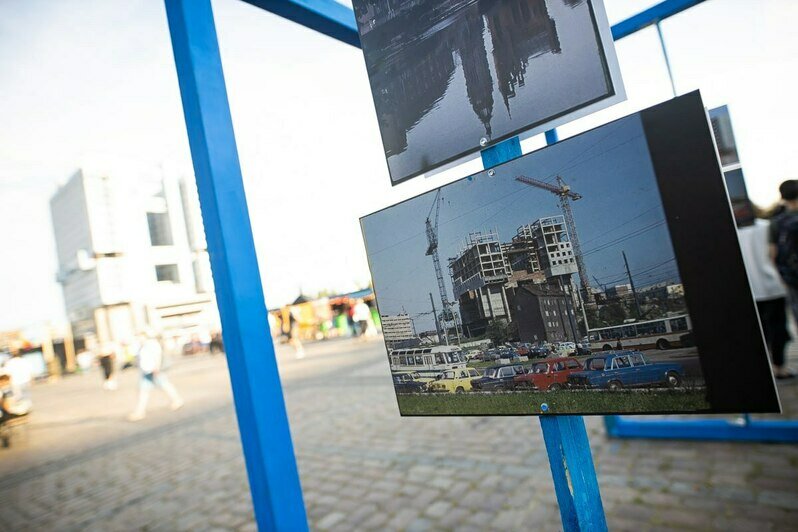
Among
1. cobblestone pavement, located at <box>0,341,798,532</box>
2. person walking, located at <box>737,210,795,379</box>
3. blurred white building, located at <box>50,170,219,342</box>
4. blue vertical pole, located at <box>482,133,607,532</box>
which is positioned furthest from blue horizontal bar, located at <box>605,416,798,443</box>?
blurred white building, located at <box>50,170,219,342</box>

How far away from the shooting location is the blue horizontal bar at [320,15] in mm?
1819

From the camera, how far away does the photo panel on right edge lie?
3.52 ft

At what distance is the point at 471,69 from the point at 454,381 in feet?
3.20

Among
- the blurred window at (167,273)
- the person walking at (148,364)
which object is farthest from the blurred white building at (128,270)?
the person walking at (148,364)

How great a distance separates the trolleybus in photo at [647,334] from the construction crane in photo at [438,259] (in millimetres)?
449

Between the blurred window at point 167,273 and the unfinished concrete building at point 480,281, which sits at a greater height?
the blurred window at point 167,273

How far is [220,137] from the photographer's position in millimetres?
1487

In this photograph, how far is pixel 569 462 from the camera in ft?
5.10

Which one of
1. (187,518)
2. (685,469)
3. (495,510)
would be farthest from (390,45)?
(187,518)

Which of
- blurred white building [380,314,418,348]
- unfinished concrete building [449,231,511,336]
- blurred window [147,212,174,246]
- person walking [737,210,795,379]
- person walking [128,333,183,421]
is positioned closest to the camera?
unfinished concrete building [449,231,511,336]

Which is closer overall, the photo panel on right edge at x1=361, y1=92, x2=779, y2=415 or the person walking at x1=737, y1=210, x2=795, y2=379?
the photo panel on right edge at x1=361, y1=92, x2=779, y2=415

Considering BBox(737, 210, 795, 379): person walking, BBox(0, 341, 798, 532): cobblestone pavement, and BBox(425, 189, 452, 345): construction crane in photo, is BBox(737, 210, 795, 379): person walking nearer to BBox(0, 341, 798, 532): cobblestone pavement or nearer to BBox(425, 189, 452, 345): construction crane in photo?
BBox(0, 341, 798, 532): cobblestone pavement

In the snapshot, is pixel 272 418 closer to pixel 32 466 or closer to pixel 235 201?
pixel 235 201

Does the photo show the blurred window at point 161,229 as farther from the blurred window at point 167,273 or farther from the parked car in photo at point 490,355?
the parked car in photo at point 490,355
